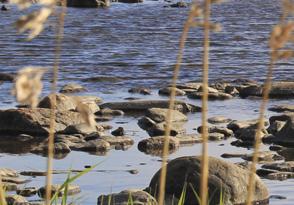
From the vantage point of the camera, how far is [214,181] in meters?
6.78

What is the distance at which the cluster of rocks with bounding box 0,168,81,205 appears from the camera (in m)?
6.39

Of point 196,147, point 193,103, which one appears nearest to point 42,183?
point 196,147

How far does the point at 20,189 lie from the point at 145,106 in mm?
5142

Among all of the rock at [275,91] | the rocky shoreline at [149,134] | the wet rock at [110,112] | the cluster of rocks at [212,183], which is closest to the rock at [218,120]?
the rocky shoreline at [149,134]

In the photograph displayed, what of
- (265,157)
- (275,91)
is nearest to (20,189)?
(265,157)

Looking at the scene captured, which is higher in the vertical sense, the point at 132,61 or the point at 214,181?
the point at 214,181

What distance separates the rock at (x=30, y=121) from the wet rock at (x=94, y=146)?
1.15 m

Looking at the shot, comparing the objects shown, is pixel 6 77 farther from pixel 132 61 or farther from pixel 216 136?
pixel 216 136

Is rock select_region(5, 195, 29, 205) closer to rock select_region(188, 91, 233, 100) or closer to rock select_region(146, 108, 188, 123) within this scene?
rock select_region(146, 108, 188, 123)

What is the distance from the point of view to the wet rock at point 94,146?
30.7 feet

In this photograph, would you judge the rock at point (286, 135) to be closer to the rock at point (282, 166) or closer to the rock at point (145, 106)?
the rock at point (282, 166)

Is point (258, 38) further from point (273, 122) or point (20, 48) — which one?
point (273, 122)

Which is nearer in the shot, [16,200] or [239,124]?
[16,200]

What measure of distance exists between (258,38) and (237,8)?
946 cm
